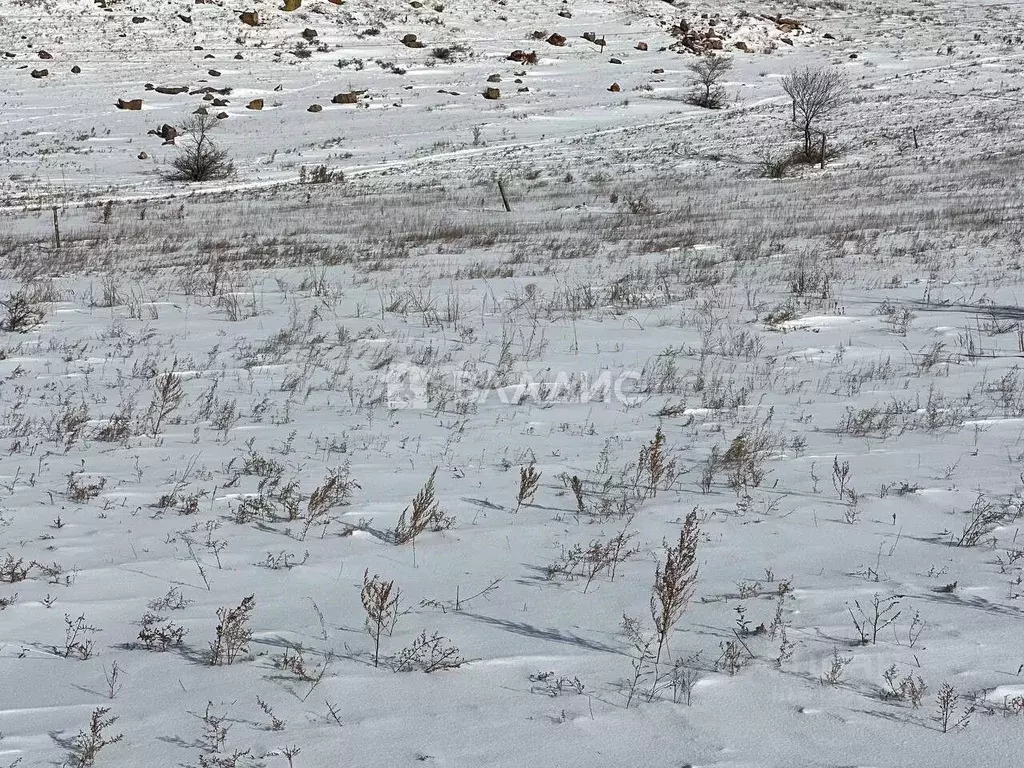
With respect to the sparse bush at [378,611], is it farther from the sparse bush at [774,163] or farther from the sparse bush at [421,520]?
the sparse bush at [774,163]

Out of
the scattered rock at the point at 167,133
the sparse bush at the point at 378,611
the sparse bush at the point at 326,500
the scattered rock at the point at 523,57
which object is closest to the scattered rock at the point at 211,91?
the scattered rock at the point at 167,133

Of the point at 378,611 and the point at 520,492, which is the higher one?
the point at 378,611

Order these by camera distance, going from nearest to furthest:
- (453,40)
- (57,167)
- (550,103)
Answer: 1. (57,167)
2. (550,103)
3. (453,40)

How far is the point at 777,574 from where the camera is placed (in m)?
3.43

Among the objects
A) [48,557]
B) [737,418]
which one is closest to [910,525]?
[737,418]

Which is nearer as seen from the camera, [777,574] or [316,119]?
[777,574]

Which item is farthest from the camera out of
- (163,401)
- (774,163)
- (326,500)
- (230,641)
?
(774,163)

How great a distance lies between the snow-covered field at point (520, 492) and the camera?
252cm

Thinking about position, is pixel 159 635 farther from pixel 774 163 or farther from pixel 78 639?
pixel 774 163

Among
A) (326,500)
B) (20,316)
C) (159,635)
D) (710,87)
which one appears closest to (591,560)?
(326,500)

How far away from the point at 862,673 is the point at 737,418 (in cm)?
295

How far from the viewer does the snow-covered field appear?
252cm

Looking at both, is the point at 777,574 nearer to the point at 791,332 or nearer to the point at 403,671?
the point at 403,671

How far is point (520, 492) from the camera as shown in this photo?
4.32 m
